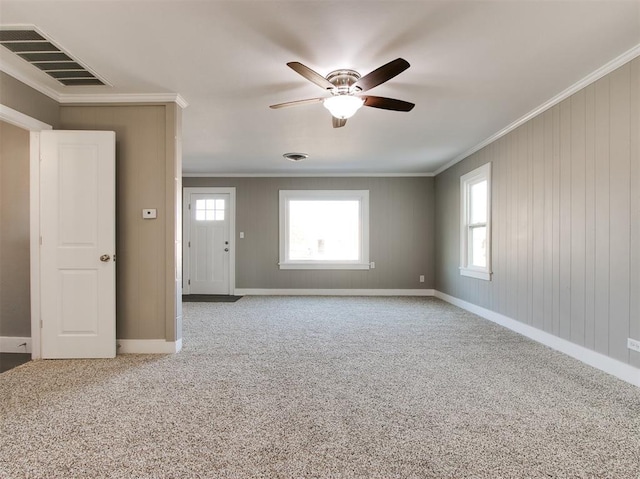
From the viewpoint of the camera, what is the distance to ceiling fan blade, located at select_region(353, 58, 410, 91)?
6.95ft

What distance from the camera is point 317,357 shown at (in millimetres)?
3078

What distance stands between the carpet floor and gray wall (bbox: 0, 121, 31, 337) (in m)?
0.71

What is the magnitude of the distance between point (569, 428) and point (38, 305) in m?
3.96

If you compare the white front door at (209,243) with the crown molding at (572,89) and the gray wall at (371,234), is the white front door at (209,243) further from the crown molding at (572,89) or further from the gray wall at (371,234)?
the crown molding at (572,89)

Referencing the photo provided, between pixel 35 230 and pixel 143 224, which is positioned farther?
pixel 143 224

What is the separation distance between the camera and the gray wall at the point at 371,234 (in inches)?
269

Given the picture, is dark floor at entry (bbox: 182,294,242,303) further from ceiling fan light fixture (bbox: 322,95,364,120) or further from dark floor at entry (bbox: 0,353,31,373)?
ceiling fan light fixture (bbox: 322,95,364,120)

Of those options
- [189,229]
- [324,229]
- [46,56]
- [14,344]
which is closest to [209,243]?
[189,229]

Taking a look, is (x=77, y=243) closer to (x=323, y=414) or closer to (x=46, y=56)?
(x=46, y=56)

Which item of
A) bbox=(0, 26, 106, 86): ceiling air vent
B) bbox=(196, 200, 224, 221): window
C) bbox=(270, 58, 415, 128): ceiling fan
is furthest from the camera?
bbox=(196, 200, 224, 221): window

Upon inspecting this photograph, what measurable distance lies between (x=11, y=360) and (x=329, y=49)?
3.63 m

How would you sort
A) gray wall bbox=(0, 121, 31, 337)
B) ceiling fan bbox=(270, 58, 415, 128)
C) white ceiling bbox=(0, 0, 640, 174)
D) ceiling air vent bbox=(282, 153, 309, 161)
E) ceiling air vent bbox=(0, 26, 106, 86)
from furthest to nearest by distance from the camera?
ceiling air vent bbox=(282, 153, 309, 161) < gray wall bbox=(0, 121, 31, 337) < ceiling fan bbox=(270, 58, 415, 128) < ceiling air vent bbox=(0, 26, 106, 86) < white ceiling bbox=(0, 0, 640, 174)

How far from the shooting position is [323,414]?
205 centimetres

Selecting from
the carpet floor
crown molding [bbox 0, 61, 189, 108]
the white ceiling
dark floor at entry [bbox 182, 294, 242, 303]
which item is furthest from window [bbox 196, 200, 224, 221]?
the carpet floor
